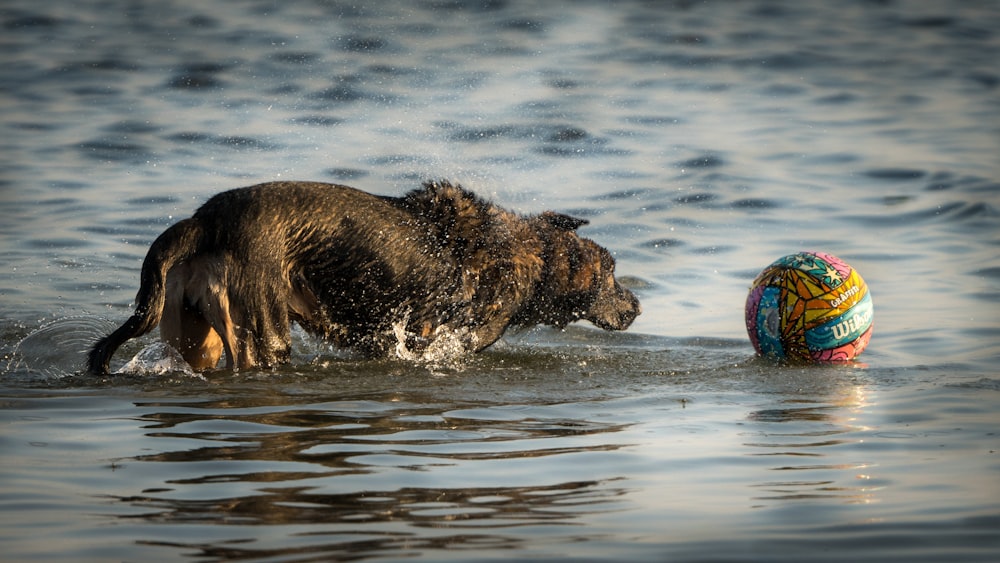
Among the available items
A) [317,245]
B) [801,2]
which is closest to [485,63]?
[801,2]

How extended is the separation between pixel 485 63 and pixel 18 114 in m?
7.34

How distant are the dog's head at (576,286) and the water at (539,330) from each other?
0.28 m

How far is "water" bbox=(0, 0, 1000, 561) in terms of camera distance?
170 inches

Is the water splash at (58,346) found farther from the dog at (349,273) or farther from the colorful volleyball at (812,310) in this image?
the colorful volleyball at (812,310)

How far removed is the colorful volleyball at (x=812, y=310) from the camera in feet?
25.4

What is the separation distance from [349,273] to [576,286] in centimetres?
189

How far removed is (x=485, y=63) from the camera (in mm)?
20844

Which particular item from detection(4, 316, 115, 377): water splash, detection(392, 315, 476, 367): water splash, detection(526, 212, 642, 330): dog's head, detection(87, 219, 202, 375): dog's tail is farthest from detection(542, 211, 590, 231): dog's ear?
detection(4, 316, 115, 377): water splash

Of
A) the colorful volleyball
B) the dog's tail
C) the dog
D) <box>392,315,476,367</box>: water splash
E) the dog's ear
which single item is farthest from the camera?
the dog's ear

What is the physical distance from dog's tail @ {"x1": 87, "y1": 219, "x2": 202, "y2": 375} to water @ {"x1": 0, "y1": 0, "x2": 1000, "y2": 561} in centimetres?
30

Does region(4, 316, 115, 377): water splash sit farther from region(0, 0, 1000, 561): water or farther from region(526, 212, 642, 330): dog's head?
region(526, 212, 642, 330): dog's head

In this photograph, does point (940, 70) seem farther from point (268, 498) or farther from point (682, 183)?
point (268, 498)

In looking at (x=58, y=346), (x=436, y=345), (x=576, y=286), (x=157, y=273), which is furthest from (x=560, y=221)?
(x=58, y=346)

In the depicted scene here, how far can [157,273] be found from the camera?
6.79 meters
